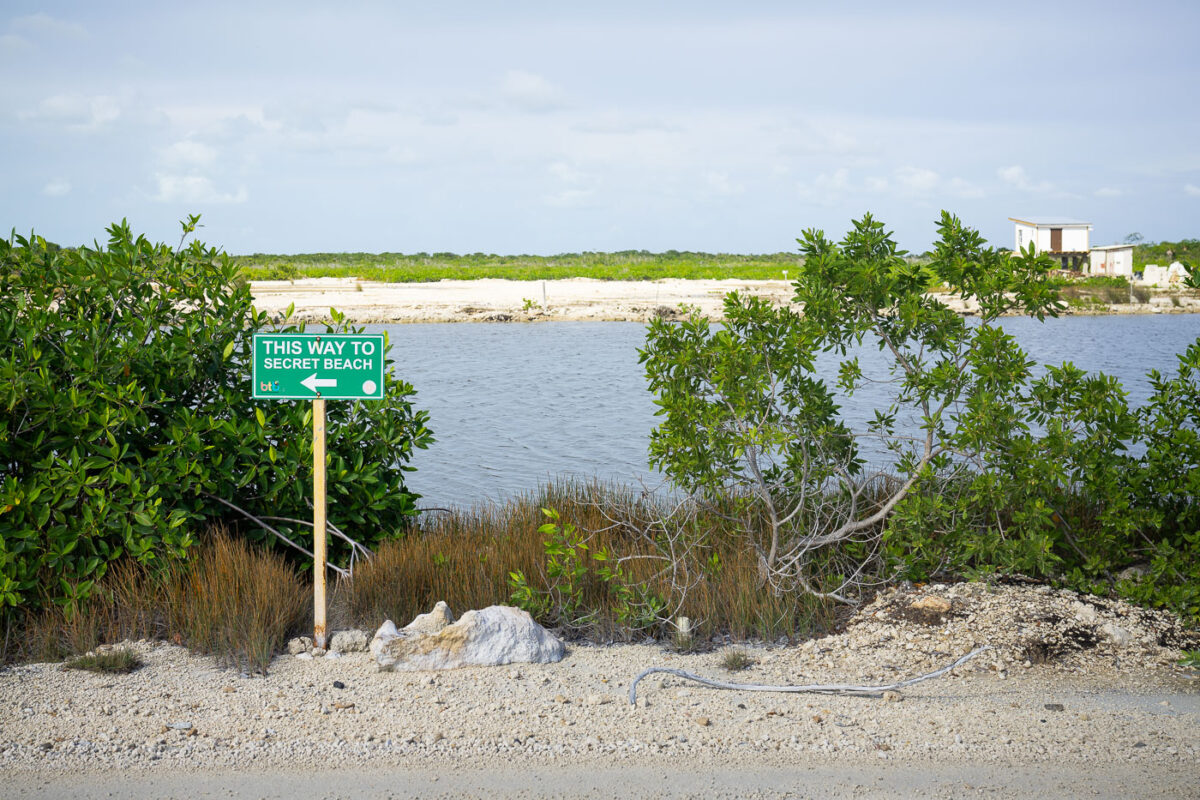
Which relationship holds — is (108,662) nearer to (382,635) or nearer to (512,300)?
(382,635)

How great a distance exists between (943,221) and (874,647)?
2739 mm

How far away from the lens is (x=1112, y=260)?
6025 cm

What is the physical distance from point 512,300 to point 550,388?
74.2 ft

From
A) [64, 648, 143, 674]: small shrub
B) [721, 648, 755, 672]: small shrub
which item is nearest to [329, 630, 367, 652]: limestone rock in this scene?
[64, 648, 143, 674]: small shrub

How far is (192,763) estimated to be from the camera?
4473 millimetres

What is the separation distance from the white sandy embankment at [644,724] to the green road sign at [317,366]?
1507 millimetres

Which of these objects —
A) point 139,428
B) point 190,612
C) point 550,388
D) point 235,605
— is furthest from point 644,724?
point 550,388

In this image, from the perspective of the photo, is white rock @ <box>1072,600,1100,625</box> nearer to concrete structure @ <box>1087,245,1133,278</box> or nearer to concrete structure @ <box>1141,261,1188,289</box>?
concrete structure @ <box>1141,261,1188,289</box>

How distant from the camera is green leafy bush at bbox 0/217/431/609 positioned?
6.08 metres

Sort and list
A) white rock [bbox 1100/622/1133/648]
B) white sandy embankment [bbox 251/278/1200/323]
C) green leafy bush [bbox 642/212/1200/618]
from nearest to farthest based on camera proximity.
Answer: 1. white rock [bbox 1100/622/1133/648]
2. green leafy bush [bbox 642/212/1200/618]
3. white sandy embankment [bbox 251/278/1200/323]

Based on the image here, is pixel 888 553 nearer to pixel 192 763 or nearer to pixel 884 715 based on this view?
pixel 884 715

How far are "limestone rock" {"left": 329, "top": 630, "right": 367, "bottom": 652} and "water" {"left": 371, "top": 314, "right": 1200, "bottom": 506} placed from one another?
7.00 feet

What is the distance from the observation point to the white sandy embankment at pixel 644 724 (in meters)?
4.30

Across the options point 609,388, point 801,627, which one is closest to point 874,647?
point 801,627
